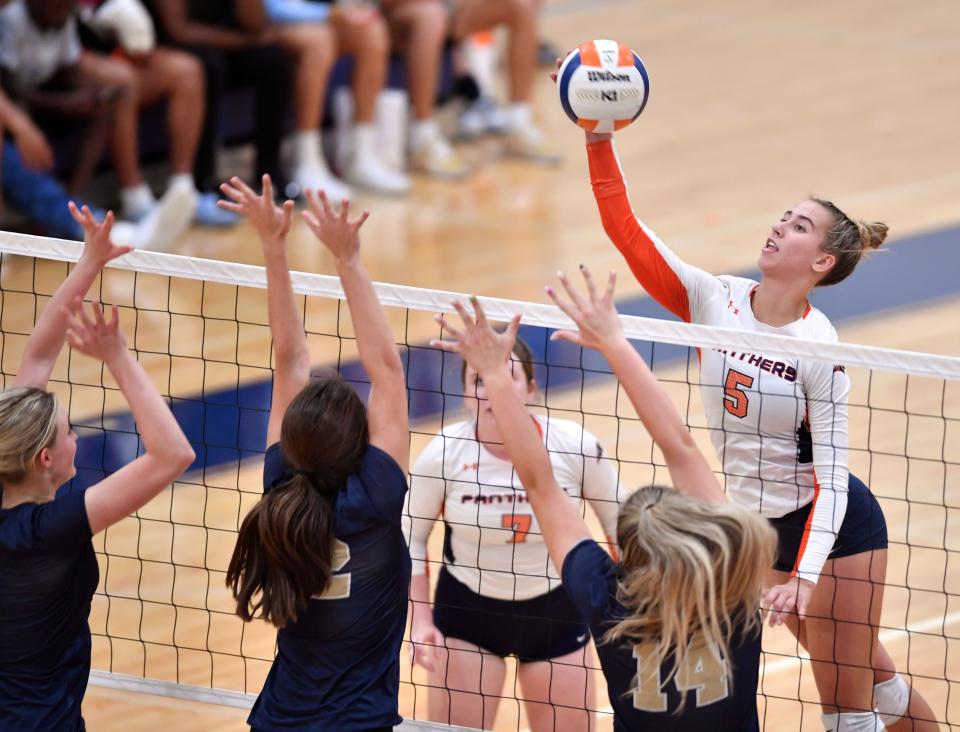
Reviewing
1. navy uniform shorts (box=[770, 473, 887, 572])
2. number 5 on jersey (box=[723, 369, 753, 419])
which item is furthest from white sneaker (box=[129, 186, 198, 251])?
navy uniform shorts (box=[770, 473, 887, 572])

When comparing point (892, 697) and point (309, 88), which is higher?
point (309, 88)

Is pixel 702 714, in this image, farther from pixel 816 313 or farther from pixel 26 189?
pixel 26 189

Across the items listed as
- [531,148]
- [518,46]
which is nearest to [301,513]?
[531,148]

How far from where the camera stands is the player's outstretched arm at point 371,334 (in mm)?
3270

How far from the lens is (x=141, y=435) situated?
327 centimetres

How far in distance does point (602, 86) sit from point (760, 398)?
108 cm

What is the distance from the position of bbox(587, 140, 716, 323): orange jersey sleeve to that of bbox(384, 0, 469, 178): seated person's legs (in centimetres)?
653

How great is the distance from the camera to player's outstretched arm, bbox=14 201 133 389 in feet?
11.3

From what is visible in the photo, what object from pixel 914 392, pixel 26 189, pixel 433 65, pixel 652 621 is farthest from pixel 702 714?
pixel 433 65

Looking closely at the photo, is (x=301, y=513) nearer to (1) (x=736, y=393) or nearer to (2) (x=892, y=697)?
(1) (x=736, y=393)

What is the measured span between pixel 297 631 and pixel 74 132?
6.77 metres

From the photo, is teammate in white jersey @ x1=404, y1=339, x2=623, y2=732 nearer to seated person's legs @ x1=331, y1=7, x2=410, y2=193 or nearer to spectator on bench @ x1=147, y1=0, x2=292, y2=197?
spectator on bench @ x1=147, y1=0, x2=292, y2=197

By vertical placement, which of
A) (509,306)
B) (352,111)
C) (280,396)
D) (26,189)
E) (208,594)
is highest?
(352,111)

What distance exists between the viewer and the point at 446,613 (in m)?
4.17
